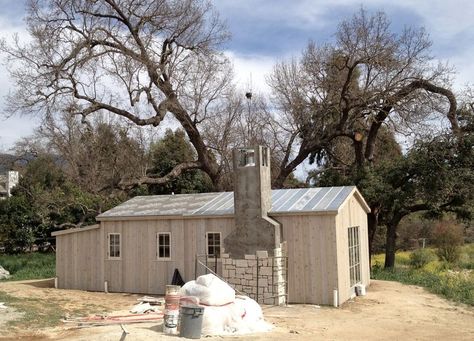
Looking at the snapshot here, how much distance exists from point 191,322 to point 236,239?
5.54m

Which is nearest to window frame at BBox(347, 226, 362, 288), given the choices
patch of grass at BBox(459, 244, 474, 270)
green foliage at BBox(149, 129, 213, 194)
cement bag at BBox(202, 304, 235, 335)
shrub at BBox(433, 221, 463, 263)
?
cement bag at BBox(202, 304, 235, 335)

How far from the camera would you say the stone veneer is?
14805 mm

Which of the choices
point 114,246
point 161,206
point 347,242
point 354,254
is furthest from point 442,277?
point 114,246

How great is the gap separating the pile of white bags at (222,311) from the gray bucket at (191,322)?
414 millimetres

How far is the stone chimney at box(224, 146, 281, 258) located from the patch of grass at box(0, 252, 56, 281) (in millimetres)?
11719

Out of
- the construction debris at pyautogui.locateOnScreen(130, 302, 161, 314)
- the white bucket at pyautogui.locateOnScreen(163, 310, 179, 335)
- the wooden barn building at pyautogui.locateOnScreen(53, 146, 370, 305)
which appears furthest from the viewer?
the wooden barn building at pyautogui.locateOnScreen(53, 146, 370, 305)

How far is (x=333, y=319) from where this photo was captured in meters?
12.6

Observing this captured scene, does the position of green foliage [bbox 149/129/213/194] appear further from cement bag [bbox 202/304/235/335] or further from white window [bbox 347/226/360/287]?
cement bag [bbox 202/304/235/335]

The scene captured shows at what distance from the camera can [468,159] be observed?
21.9 m

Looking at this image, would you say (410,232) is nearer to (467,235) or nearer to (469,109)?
(467,235)

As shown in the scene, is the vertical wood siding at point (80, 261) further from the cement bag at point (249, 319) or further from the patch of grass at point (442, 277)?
the patch of grass at point (442, 277)

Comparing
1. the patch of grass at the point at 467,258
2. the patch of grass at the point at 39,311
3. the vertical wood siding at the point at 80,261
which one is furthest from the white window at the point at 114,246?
the patch of grass at the point at 467,258

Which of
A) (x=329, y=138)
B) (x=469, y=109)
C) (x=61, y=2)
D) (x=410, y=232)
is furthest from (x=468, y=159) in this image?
(x=61, y=2)

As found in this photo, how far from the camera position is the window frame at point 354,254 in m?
16.4
